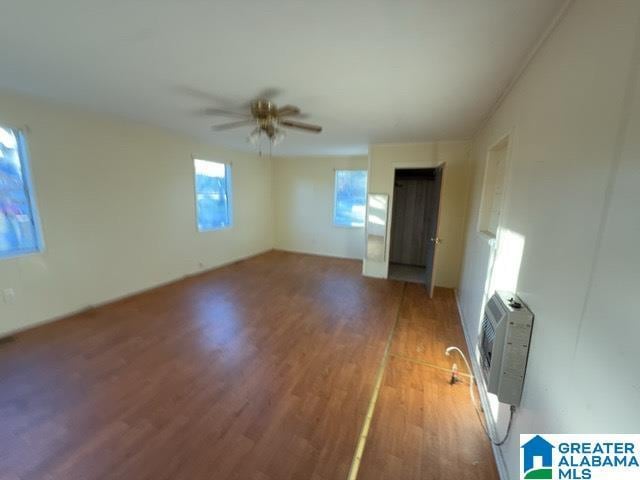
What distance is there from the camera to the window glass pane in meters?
4.73

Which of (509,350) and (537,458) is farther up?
(509,350)

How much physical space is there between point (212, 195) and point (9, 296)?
305 cm

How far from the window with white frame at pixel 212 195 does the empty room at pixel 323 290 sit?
2.40 ft

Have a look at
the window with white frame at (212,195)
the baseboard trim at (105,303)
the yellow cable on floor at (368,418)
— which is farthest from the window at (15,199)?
the yellow cable on floor at (368,418)

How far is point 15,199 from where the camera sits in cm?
262

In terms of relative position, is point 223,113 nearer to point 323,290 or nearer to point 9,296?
point 323,290

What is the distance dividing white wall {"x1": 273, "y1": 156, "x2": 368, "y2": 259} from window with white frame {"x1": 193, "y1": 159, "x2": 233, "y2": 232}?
1.53 meters

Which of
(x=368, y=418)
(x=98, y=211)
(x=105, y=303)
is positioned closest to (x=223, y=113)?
A: (x=98, y=211)

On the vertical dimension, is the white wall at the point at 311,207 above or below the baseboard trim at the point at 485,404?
above

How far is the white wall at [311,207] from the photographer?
5975mm

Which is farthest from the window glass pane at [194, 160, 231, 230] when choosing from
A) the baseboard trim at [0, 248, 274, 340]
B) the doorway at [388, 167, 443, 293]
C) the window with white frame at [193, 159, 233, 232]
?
the doorway at [388, 167, 443, 293]

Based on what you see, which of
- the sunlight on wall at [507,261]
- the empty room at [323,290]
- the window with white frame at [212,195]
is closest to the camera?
the empty room at [323,290]

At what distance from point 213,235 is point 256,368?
347cm

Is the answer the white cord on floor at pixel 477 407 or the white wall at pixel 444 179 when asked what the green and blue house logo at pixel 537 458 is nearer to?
the white cord on floor at pixel 477 407
